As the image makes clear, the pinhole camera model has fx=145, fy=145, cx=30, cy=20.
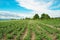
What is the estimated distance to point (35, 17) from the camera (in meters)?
71.3

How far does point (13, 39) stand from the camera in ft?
32.6

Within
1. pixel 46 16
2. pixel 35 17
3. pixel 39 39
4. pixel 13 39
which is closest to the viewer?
pixel 39 39

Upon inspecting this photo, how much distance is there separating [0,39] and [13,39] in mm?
947

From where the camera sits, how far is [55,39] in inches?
392

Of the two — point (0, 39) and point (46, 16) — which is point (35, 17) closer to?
point (46, 16)

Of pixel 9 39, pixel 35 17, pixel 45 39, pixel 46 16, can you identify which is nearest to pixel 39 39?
pixel 45 39

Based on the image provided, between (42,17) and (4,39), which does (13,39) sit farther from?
(42,17)

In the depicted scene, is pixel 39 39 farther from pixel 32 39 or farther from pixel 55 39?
pixel 55 39

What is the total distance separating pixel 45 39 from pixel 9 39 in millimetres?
2417

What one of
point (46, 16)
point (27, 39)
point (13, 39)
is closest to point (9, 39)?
point (13, 39)

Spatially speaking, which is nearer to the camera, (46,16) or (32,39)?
(32,39)

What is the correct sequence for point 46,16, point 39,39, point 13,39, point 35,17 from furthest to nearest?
1. point 35,17
2. point 46,16
3. point 13,39
4. point 39,39

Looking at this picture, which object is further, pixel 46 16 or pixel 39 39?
pixel 46 16

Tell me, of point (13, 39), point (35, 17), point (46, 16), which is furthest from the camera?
point (35, 17)
